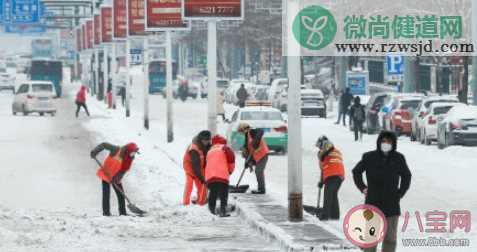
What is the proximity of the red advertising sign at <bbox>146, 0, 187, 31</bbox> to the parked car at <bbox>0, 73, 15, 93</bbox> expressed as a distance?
75592 mm

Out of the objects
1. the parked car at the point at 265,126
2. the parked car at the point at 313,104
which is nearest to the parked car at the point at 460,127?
the parked car at the point at 265,126

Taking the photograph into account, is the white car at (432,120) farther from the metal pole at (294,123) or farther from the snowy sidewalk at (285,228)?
the metal pole at (294,123)

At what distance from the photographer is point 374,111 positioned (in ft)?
156

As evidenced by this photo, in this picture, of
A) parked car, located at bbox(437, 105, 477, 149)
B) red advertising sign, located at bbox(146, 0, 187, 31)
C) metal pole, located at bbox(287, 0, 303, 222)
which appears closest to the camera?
metal pole, located at bbox(287, 0, 303, 222)

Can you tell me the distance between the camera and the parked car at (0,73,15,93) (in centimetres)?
11558

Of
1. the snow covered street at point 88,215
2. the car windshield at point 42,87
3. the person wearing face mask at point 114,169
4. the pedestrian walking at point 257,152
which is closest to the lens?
the snow covered street at point 88,215

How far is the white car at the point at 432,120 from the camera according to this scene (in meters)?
39.2

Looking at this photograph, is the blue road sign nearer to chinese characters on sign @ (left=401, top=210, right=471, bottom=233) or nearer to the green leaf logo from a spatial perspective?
the green leaf logo

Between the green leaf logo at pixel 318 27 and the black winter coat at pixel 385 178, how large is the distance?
40987 millimetres

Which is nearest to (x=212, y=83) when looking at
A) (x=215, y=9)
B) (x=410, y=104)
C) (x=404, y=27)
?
(x=215, y=9)

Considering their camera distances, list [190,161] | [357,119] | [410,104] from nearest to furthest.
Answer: [190,161] → [357,119] → [410,104]

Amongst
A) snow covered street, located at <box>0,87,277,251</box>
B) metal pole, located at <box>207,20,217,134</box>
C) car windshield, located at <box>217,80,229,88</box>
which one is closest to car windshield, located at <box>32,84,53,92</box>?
car windshield, located at <box>217,80,229,88</box>

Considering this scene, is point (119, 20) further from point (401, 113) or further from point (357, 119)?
point (357, 119)

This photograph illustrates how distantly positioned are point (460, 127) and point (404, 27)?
2144cm
